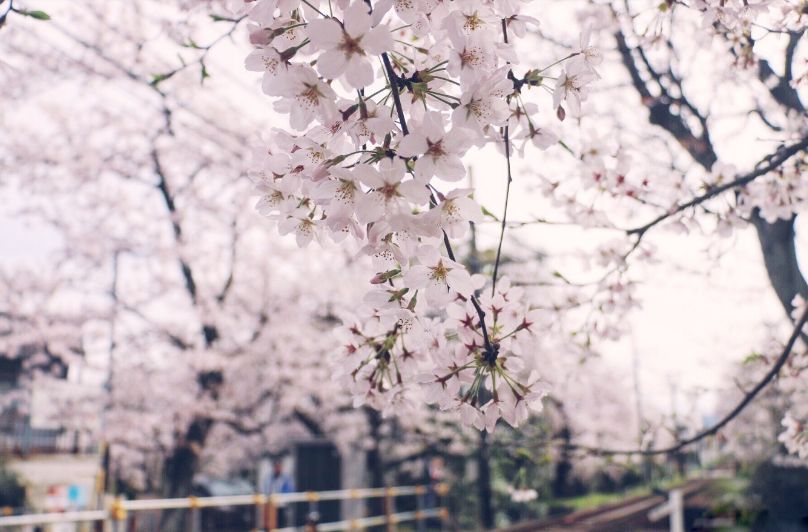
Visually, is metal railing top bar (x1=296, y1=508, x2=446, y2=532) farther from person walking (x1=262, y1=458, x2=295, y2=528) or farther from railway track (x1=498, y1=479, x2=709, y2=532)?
railway track (x1=498, y1=479, x2=709, y2=532)

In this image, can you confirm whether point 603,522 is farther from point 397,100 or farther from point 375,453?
point 397,100

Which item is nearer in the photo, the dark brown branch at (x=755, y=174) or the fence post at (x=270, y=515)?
the dark brown branch at (x=755, y=174)

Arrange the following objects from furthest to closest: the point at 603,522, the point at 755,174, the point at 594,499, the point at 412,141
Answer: the point at 594,499, the point at 603,522, the point at 755,174, the point at 412,141

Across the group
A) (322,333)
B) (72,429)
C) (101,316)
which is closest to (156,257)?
(101,316)

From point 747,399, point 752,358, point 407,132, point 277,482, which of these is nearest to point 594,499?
point 277,482

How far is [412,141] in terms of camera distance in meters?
1.02

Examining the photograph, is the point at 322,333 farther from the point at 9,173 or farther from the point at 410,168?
the point at 410,168

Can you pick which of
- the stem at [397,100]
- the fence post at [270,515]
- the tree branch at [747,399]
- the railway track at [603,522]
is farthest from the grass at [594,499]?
the stem at [397,100]

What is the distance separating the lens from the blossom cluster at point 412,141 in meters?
1.03

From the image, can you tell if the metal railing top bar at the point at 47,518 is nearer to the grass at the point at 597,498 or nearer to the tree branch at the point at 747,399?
the tree branch at the point at 747,399

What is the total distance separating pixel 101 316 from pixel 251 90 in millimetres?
7444

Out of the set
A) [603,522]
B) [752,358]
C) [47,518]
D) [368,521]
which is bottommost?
[603,522]

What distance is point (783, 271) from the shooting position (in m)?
3.45

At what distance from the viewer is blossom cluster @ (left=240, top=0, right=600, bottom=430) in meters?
1.03
